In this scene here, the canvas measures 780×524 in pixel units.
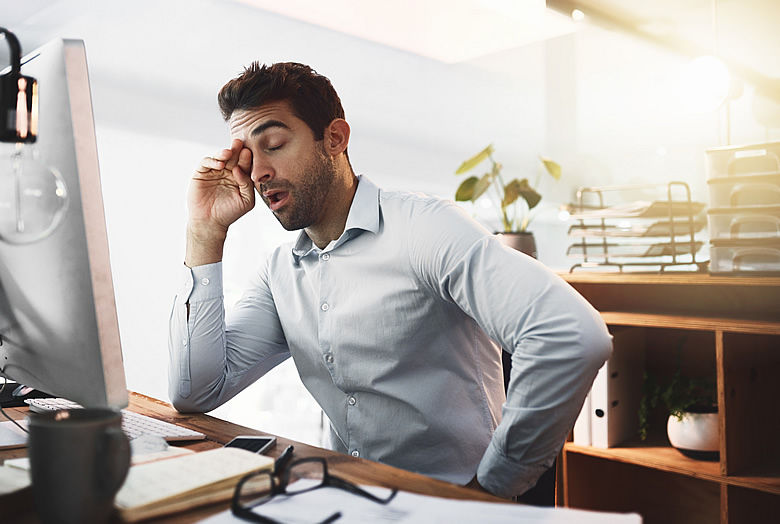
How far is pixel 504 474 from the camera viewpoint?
3.39 feet

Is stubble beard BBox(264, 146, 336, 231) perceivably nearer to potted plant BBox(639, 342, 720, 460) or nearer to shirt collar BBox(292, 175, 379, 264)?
shirt collar BBox(292, 175, 379, 264)

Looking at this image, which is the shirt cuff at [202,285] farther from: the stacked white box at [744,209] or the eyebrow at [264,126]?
the stacked white box at [744,209]

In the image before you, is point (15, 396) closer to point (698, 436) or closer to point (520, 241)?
point (520, 241)

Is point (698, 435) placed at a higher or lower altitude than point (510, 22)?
lower

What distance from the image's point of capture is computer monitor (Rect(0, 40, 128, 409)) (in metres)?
0.74

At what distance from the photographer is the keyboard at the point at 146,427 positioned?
3.24ft

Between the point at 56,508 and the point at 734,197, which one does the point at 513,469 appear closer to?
the point at 56,508

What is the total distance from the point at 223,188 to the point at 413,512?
1.00m

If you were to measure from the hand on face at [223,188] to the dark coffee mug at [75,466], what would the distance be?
0.82 metres

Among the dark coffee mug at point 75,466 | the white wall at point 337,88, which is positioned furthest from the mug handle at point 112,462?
the white wall at point 337,88

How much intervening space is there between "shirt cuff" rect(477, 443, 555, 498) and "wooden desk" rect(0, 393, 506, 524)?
0.91ft

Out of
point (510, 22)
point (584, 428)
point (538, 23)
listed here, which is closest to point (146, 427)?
point (584, 428)

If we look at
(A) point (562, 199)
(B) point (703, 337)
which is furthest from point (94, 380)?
(A) point (562, 199)

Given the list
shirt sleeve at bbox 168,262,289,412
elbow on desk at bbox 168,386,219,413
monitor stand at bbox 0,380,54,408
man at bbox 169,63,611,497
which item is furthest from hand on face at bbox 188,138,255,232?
monitor stand at bbox 0,380,54,408
